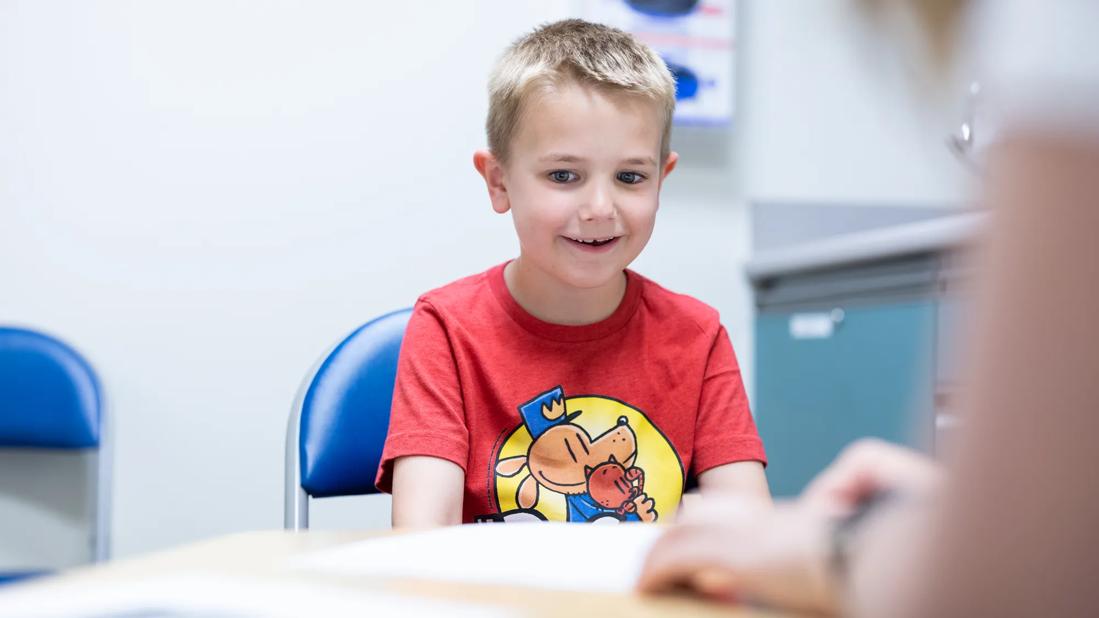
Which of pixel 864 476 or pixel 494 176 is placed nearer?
pixel 864 476

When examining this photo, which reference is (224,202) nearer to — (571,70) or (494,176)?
(494,176)

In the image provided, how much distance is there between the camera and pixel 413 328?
98 cm

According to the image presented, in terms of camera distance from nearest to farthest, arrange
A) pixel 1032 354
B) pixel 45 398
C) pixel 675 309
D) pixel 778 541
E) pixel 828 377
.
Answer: pixel 1032 354 < pixel 778 541 < pixel 675 309 < pixel 45 398 < pixel 828 377

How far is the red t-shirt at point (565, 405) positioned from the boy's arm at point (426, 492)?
1 cm

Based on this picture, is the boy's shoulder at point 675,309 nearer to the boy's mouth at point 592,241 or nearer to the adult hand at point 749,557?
the boy's mouth at point 592,241

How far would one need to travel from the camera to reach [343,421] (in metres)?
1.05

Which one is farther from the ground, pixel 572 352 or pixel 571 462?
pixel 572 352

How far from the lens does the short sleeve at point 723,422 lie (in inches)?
37.0

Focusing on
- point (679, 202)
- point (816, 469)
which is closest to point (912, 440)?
point (816, 469)

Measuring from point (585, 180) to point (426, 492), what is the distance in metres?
0.34

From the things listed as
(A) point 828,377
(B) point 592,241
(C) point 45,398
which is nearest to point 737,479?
(B) point 592,241

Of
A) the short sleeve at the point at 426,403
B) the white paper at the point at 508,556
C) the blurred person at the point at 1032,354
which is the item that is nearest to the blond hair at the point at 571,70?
the short sleeve at the point at 426,403

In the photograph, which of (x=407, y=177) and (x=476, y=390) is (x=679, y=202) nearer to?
(x=407, y=177)

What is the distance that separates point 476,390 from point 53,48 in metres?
1.25
